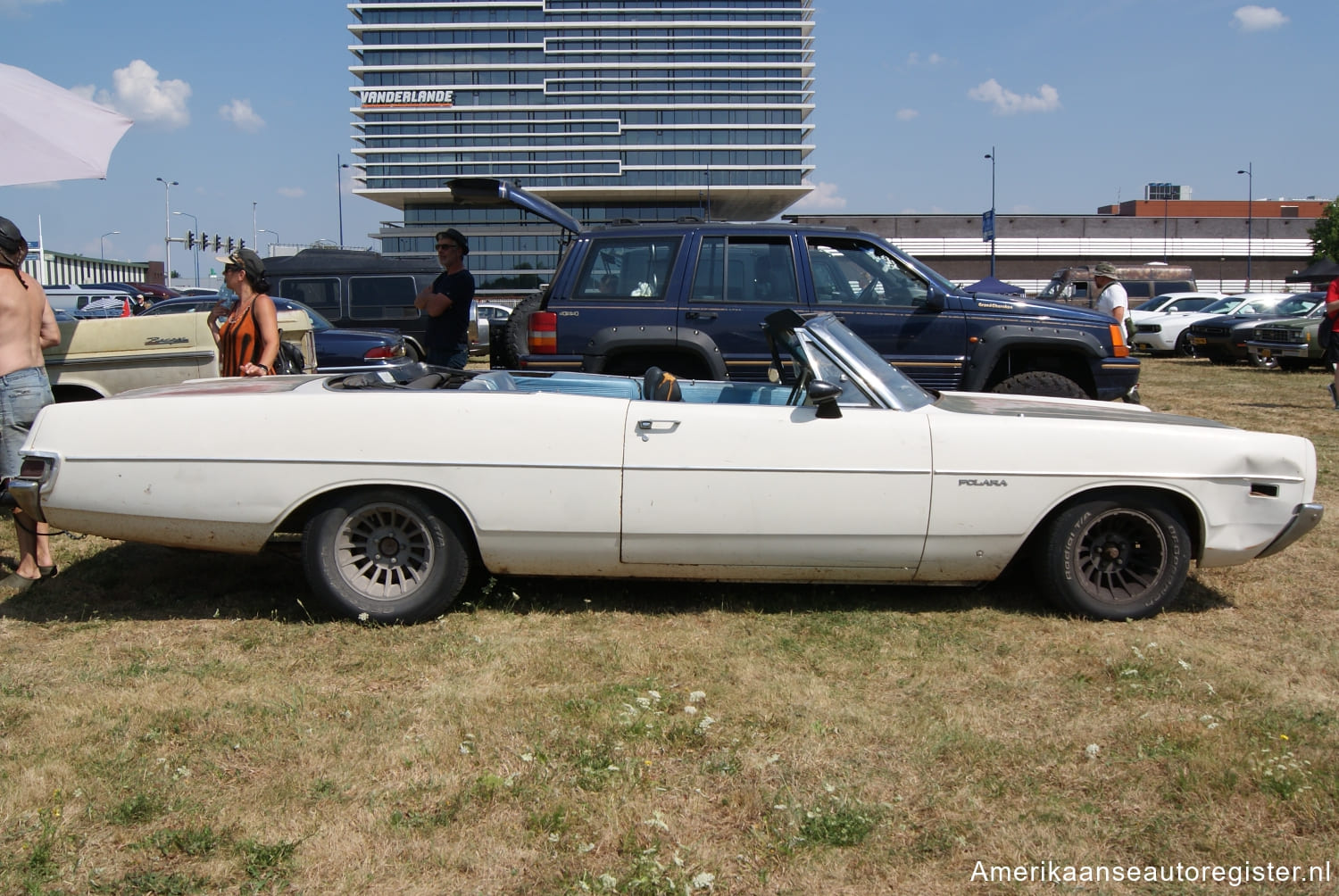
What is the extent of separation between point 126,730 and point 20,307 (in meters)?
2.50

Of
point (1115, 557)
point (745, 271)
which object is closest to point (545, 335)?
point (745, 271)

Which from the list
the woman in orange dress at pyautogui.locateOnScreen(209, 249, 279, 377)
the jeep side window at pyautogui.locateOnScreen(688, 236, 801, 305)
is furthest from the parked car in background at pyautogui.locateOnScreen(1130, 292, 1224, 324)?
the woman in orange dress at pyautogui.locateOnScreen(209, 249, 279, 377)

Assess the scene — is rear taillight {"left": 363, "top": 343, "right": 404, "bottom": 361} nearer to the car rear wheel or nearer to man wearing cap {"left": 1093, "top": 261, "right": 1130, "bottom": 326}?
the car rear wheel

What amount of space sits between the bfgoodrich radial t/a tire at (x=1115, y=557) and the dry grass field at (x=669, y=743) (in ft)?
0.46

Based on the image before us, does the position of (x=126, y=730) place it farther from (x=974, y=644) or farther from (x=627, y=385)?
(x=974, y=644)

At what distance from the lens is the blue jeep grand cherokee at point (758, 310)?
6703 millimetres

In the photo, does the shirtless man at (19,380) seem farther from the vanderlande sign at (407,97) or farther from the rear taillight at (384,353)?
the vanderlande sign at (407,97)

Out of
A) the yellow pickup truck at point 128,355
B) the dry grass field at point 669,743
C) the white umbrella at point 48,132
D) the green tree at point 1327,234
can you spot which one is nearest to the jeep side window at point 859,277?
the dry grass field at point 669,743

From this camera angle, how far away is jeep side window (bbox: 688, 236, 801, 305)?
6.82m

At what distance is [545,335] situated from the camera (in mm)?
6734

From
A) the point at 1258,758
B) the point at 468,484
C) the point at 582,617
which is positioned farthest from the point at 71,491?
the point at 1258,758

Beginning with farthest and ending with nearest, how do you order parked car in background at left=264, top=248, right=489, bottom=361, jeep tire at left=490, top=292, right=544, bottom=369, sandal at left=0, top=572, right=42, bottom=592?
1. parked car in background at left=264, top=248, right=489, bottom=361
2. jeep tire at left=490, top=292, right=544, bottom=369
3. sandal at left=0, top=572, right=42, bottom=592

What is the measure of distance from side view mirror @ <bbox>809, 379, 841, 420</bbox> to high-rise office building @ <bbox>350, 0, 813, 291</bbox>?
9890 centimetres

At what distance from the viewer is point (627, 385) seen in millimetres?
5055
